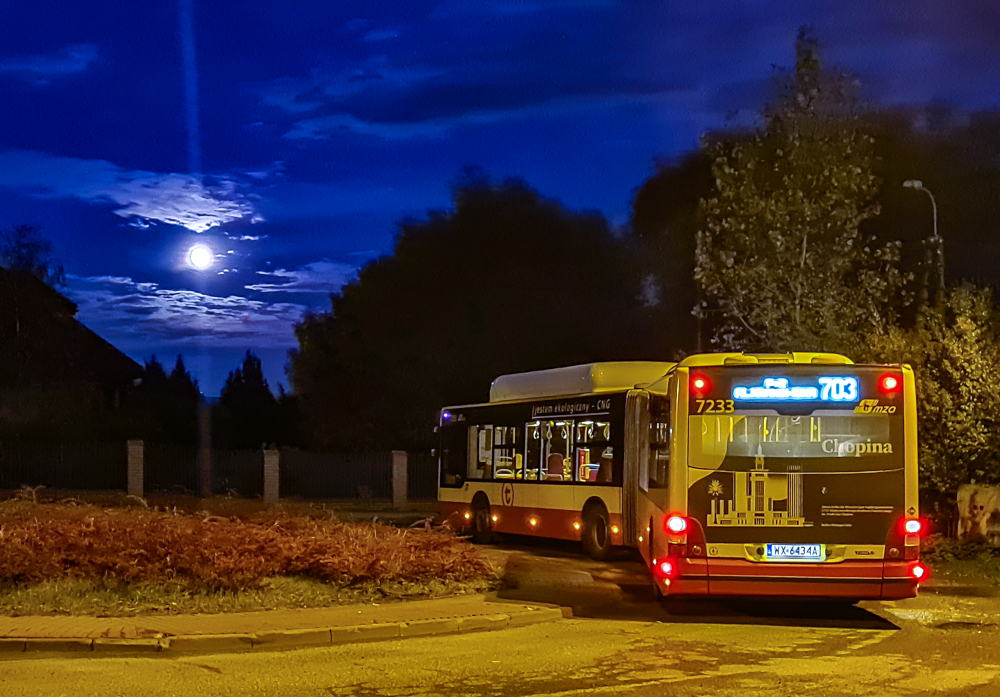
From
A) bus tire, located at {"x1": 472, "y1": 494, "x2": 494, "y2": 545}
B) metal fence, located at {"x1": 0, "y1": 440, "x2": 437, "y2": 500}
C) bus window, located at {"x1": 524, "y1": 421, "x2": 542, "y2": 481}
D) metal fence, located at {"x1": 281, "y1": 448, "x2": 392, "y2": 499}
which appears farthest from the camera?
metal fence, located at {"x1": 281, "y1": 448, "x2": 392, "y2": 499}

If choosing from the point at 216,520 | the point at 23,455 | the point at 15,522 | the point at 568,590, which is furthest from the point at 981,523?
the point at 23,455

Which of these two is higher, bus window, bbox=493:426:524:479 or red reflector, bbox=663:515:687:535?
bus window, bbox=493:426:524:479

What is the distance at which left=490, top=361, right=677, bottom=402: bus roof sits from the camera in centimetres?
1955

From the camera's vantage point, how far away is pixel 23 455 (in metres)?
45.3

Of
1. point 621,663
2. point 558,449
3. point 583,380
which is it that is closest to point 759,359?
point 621,663

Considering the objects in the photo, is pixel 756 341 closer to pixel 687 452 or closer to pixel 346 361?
pixel 687 452

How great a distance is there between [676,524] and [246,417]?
49.0 meters

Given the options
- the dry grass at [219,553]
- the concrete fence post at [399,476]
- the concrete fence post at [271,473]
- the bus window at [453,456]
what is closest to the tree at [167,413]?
the concrete fence post at [271,473]

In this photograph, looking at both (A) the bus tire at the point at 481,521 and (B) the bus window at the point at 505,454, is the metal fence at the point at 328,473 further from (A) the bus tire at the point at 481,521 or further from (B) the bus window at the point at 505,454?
(B) the bus window at the point at 505,454

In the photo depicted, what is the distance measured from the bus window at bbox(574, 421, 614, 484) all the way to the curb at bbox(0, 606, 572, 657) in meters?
6.87

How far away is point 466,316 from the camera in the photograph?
174ft

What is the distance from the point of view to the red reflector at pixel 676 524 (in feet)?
39.5

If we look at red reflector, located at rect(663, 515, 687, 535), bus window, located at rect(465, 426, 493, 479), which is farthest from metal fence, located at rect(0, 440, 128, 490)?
red reflector, located at rect(663, 515, 687, 535)

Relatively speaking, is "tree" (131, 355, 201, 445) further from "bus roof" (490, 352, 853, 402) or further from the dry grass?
the dry grass
